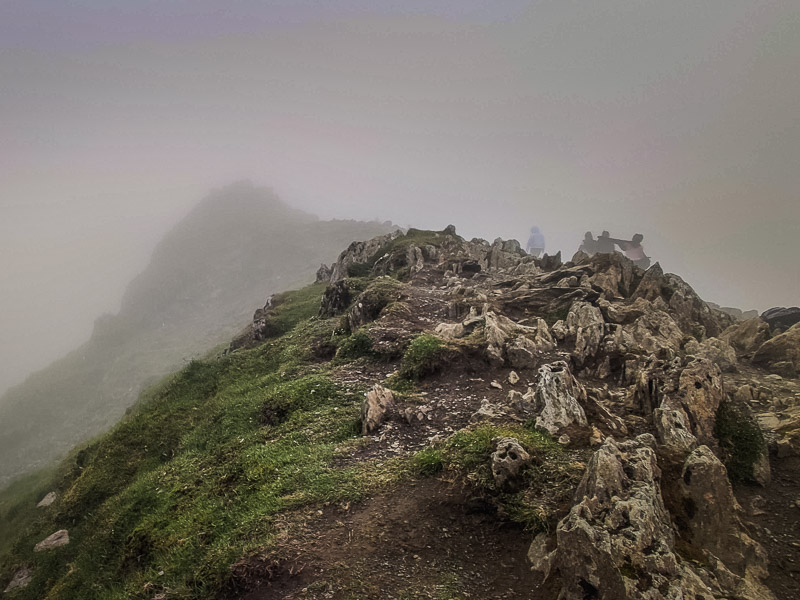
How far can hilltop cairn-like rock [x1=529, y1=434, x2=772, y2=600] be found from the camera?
6855 mm

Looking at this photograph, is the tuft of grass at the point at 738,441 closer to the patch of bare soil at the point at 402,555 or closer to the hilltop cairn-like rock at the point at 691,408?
the hilltop cairn-like rock at the point at 691,408

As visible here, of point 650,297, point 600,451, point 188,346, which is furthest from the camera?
point 188,346

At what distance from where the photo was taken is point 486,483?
420 inches

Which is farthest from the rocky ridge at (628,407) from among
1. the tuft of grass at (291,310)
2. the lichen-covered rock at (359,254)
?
the lichen-covered rock at (359,254)

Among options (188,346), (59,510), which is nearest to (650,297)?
(59,510)

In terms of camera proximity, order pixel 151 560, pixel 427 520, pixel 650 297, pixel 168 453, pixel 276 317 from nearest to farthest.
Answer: pixel 427 520 < pixel 151 560 < pixel 168 453 < pixel 650 297 < pixel 276 317

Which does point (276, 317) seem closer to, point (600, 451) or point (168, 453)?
point (168, 453)

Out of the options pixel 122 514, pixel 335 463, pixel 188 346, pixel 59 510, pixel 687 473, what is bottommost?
pixel 188 346

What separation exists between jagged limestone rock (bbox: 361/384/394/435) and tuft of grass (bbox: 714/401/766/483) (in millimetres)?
11714

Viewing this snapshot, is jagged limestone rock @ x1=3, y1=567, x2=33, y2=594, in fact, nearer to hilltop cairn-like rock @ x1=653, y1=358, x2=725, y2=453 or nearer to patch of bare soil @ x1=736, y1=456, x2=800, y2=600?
hilltop cairn-like rock @ x1=653, y1=358, x2=725, y2=453

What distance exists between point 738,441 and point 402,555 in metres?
11.7

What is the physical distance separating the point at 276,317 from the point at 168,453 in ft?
63.8

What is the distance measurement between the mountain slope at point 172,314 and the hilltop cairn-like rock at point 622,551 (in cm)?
6137


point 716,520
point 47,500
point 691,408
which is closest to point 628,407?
point 691,408
